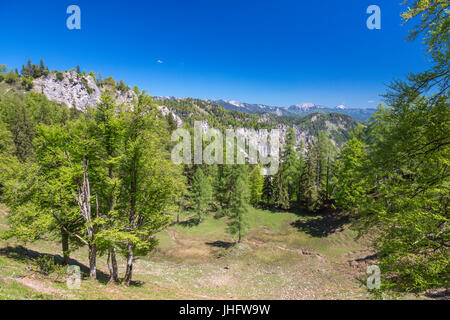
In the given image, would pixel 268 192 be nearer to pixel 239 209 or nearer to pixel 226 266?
pixel 239 209

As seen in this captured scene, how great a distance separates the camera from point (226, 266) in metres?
26.2

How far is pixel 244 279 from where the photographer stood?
22.6 meters

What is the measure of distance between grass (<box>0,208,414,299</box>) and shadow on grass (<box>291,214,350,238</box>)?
0.16m

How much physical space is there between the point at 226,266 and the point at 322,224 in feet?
65.2

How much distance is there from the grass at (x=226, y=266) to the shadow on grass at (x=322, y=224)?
16 centimetres

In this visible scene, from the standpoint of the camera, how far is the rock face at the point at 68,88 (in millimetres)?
152500

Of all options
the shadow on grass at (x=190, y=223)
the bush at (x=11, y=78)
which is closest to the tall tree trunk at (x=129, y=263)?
the shadow on grass at (x=190, y=223)

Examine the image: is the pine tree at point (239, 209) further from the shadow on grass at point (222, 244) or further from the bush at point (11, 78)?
the bush at point (11, 78)

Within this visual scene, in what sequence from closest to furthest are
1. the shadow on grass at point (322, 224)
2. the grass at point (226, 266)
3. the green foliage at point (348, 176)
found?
the grass at point (226, 266) < the green foliage at point (348, 176) < the shadow on grass at point (322, 224)

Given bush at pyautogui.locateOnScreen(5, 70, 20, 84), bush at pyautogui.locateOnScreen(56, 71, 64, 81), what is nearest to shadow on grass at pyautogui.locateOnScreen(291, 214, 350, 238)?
bush at pyautogui.locateOnScreen(5, 70, 20, 84)

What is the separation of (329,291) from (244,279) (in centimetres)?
868
